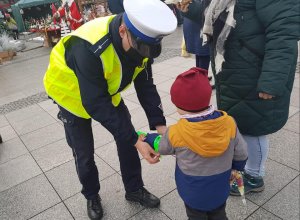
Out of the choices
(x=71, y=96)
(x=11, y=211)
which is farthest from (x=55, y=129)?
(x=71, y=96)

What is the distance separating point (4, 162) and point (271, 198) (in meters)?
2.80

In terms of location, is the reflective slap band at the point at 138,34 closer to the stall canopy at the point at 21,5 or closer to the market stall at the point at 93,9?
the market stall at the point at 93,9

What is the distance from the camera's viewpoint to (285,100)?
6.75 feet

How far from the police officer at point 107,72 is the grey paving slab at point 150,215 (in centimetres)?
51

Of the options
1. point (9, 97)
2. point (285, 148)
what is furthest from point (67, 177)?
point (9, 97)

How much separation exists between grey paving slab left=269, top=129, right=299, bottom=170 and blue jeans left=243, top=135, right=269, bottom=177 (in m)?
0.55

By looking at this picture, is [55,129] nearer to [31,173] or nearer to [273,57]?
[31,173]

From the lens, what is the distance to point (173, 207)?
243 cm

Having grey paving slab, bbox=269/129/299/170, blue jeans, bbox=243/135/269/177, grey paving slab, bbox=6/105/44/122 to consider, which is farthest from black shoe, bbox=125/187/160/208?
grey paving slab, bbox=6/105/44/122

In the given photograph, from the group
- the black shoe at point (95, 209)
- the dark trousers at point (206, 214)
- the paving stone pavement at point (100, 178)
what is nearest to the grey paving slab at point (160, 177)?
the paving stone pavement at point (100, 178)

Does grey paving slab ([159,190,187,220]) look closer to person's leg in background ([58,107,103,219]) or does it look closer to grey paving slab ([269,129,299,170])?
person's leg in background ([58,107,103,219])

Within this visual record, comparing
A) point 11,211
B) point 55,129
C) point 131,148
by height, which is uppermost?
point 131,148

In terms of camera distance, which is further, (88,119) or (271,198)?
(271,198)

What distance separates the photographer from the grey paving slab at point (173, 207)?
7.68 feet
